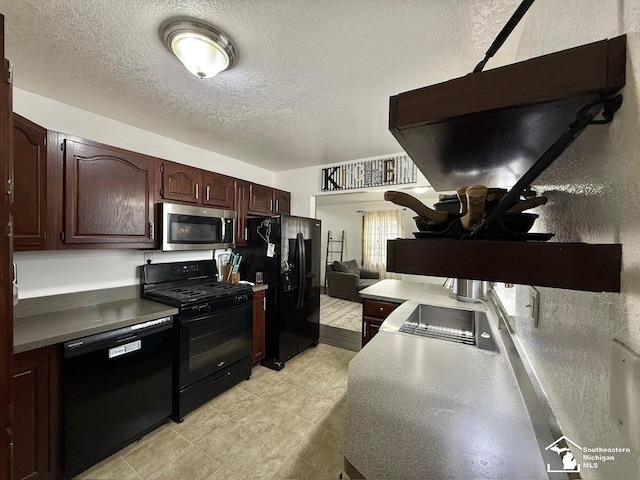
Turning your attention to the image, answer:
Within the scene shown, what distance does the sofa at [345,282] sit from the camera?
544cm

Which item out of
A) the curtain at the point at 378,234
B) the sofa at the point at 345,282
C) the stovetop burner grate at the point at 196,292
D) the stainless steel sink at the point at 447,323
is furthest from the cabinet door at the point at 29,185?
the curtain at the point at 378,234

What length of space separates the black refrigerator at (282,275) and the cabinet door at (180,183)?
26.9 inches

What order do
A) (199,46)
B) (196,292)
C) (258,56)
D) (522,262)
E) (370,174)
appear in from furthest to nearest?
(370,174) < (196,292) < (258,56) < (199,46) < (522,262)

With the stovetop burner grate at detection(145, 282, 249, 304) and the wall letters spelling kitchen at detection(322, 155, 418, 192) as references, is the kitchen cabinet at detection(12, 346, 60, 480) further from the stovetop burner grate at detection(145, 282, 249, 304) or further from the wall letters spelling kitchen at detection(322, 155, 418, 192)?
the wall letters spelling kitchen at detection(322, 155, 418, 192)

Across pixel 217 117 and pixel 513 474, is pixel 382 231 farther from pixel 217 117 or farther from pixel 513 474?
pixel 513 474

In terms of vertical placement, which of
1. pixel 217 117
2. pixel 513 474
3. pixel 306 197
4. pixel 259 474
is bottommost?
pixel 259 474

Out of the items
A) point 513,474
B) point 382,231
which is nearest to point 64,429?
point 513,474

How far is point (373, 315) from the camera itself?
2404 mm

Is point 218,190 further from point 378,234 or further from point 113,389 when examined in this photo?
point 378,234

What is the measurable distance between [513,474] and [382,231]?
20.6ft

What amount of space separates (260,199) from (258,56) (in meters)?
1.81

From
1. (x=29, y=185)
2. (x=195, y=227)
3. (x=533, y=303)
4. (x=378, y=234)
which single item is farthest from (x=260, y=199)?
(x=378, y=234)

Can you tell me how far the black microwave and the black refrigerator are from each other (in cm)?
33

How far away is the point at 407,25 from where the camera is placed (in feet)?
3.79
